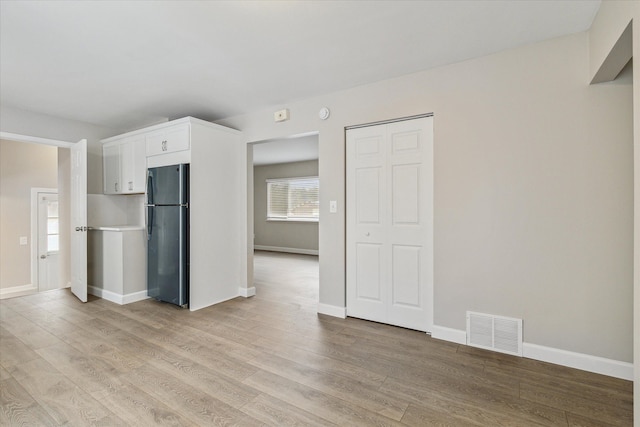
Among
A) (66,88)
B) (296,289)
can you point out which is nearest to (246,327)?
(296,289)

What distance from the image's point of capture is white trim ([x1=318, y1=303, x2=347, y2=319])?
3.29 meters

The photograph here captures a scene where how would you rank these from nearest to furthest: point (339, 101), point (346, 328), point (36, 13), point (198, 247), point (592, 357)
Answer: point (36, 13), point (592, 357), point (346, 328), point (339, 101), point (198, 247)

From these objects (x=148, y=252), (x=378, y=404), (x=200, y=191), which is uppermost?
(x=200, y=191)

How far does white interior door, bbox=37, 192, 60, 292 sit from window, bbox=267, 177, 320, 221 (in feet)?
15.4

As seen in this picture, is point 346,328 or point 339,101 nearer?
point 346,328

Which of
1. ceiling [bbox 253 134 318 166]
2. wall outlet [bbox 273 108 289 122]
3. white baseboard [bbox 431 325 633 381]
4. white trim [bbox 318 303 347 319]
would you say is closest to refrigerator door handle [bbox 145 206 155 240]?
wall outlet [bbox 273 108 289 122]

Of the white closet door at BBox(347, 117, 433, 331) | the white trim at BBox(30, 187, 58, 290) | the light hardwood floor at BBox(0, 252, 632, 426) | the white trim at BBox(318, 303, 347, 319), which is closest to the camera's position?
the light hardwood floor at BBox(0, 252, 632, 426)

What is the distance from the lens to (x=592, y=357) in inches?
85.2

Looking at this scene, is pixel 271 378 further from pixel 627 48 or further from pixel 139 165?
pixel 139 165

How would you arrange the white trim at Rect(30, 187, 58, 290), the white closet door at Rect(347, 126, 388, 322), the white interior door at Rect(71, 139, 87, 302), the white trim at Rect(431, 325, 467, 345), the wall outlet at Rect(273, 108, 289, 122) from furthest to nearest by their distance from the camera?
the white trim at Rect(30, 187, 58, 290), the white interior door at Rect(71, 139, 87, 302), the wall outlet at Rect(273, 108, 289, 122), the white closet door at Rect(347, 126, 388, 322), the white trim at Rect(431, 325, 467, 345)

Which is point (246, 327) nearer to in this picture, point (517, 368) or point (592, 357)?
point (517, 368)

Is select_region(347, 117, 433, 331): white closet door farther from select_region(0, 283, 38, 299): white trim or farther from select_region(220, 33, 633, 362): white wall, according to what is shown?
select_region(0, 283, 38, 299): white trim

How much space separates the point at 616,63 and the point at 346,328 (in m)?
2.81

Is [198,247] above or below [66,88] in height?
below
